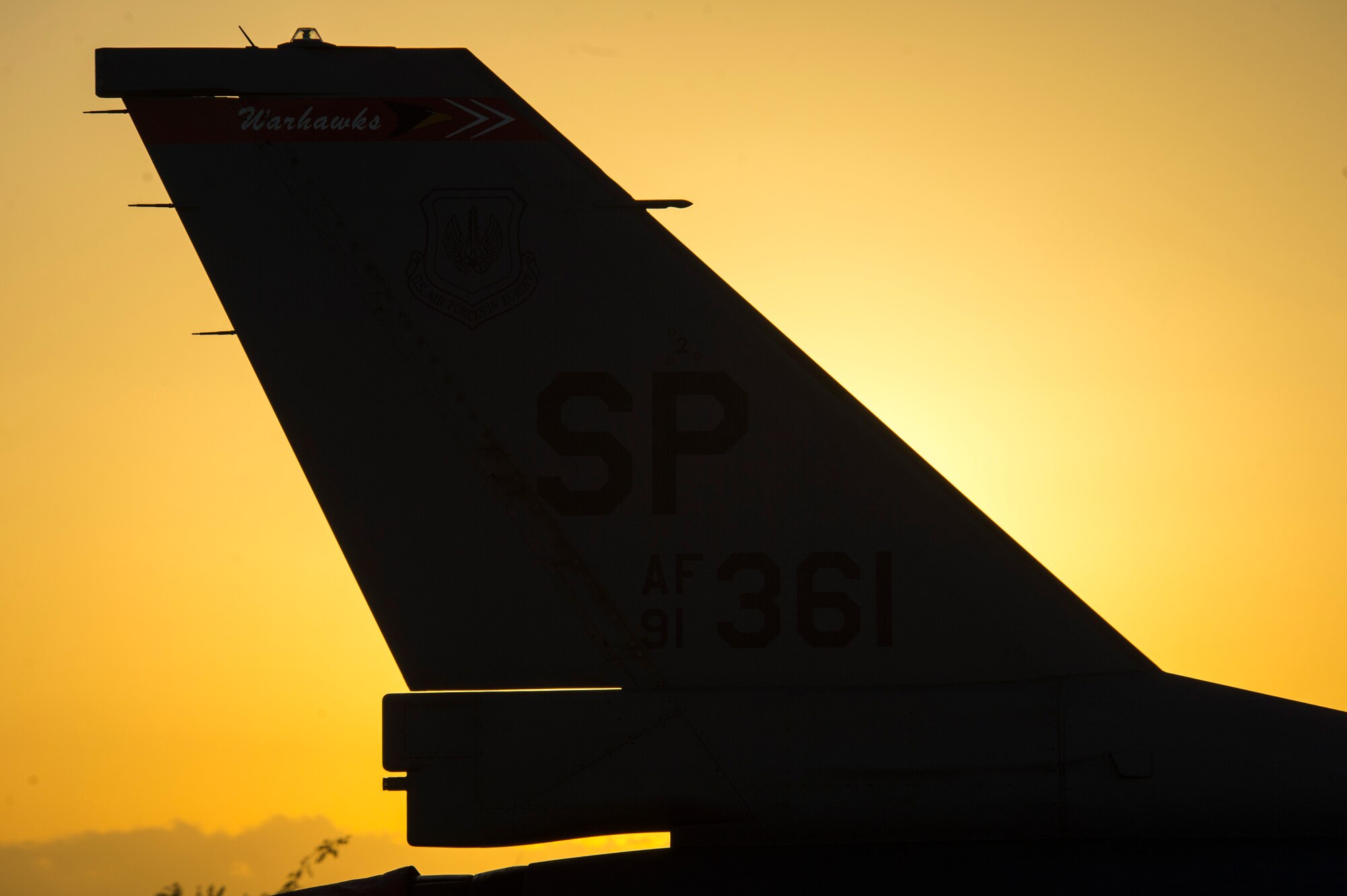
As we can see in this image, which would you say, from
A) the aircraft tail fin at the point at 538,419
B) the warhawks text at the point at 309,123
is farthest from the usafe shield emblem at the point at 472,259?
the warhawks text at the point at 309,123

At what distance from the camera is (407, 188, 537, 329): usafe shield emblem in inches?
187

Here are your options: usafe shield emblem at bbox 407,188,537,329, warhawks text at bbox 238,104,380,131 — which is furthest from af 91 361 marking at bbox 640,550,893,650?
warhawks text at bbox 238,104,380,131

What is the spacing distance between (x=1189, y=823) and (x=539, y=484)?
2.69 metres

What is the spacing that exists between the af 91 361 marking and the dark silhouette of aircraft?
0.05 ft

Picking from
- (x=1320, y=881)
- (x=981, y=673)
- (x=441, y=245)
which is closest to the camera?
(x=1320, y=881)

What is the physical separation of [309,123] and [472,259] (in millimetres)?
900

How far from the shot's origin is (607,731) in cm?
437

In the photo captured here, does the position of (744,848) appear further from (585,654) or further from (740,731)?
(585,654)

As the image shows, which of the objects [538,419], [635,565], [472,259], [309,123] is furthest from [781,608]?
[309,123]

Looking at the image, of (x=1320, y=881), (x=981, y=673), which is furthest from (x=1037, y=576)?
(x=1320, y=881)

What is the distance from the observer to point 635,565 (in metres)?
4.58

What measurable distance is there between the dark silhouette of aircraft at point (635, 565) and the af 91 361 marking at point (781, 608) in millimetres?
14

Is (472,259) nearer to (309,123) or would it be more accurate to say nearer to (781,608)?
(309,123)

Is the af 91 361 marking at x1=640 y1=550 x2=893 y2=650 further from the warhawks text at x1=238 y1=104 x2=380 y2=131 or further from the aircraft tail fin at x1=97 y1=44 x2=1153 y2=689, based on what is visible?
the warhawks text at x1=238 y1=104 x2=380 y2=131
